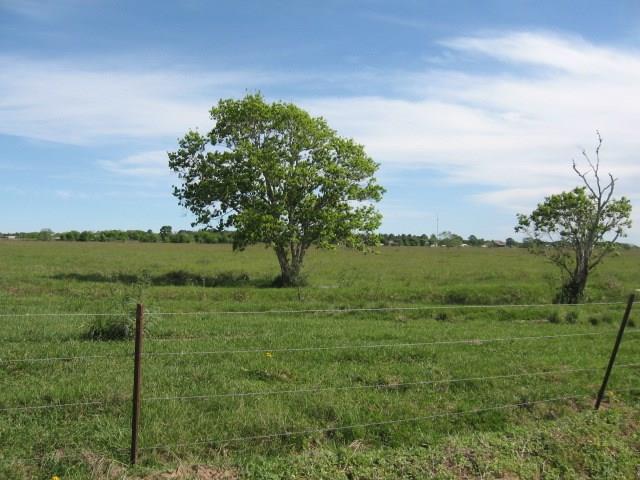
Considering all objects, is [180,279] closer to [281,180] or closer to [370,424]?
[281,180]

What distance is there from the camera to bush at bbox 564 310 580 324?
17.7 m

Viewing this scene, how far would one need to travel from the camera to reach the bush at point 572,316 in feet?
58.0

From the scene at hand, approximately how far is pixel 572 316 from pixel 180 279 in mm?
18869

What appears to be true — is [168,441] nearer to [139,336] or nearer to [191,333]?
[139,336]

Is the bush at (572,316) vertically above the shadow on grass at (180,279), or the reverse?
the shadow on grass at (180,279)

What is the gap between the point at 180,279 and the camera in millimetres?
29734

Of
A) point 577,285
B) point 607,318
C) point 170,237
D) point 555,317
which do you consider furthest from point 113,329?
point 170,237

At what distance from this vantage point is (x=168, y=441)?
625cm

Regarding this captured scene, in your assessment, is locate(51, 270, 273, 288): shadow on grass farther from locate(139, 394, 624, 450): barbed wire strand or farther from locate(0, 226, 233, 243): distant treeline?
locate(0, 226, 233, 243): distant treeline

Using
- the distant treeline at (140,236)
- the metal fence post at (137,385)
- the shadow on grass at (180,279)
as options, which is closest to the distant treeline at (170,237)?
the distant treeline at (140,236)

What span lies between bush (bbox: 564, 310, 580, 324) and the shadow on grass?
14485mm

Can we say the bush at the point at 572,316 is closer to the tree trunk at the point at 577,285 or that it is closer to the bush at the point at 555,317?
the bush at the point at 555,317

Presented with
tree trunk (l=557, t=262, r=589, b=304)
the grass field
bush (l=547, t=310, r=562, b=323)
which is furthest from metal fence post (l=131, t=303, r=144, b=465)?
tree trunk (l=557, t=262, r=589, b=304)

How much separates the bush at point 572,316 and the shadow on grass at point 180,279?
14.5 meters
